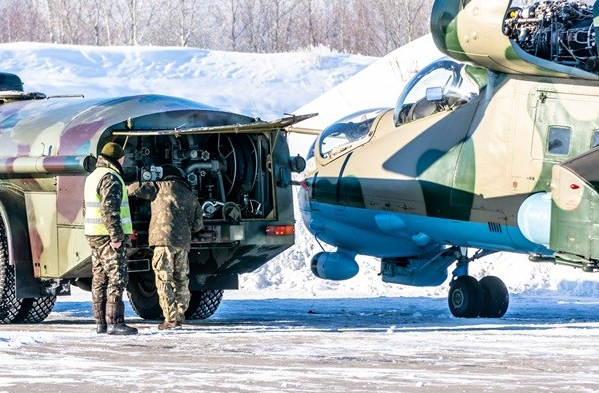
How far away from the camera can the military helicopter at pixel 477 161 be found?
15586 millimetres

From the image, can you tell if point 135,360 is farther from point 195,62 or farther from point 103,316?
point 195,62

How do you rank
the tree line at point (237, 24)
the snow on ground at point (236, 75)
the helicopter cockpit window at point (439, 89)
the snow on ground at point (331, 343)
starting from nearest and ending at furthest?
the snow on ground at point (331, 343) < the helicopter cockpit window at point (439, 89) < the snow on ground at point (236, 75) < the tree line at point (237, 24)

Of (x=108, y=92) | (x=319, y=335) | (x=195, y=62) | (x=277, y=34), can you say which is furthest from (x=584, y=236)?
(x=277, y=34)

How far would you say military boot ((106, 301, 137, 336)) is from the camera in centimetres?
1522

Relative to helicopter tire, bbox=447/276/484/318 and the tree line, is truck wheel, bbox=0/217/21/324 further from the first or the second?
the tree line

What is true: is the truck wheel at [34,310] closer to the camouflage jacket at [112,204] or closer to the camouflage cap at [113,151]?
the camouflage jacket at [112,204]

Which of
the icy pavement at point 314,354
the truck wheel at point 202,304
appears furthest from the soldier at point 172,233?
the truck wheel at point 202,304

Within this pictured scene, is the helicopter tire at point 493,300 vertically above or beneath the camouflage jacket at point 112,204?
beneath

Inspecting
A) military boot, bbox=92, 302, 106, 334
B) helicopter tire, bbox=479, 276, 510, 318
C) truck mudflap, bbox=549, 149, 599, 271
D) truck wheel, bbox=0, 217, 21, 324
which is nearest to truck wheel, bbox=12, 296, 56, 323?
truck wheel, bbox=0, 217, 21, 324

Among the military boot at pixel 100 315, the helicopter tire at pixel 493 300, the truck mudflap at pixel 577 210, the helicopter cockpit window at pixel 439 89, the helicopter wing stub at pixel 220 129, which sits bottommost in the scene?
the helicopter tire at pixel 493 300

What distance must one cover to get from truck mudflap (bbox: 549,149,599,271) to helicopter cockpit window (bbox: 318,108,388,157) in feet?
13.0

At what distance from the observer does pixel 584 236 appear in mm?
15047

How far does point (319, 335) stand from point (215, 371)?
2991 mm

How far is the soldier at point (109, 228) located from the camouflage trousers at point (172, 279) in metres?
0.41
